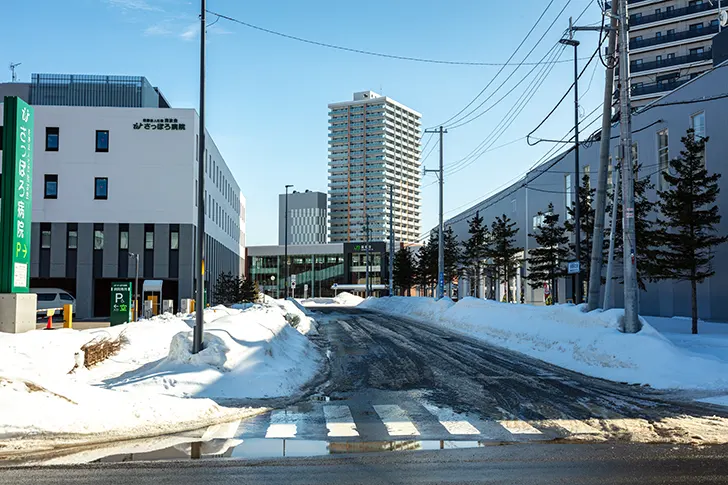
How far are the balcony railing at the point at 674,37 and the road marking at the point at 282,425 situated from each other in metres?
73.6

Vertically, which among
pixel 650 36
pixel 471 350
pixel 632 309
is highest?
pixel 650 36

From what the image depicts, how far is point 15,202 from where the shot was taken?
1777 cm

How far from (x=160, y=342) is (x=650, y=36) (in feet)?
243

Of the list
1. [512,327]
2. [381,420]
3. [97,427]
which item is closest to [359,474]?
[381,420]

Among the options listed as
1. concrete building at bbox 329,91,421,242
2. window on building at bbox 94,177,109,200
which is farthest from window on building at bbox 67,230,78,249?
concrete building at bbox 329,91,421,242

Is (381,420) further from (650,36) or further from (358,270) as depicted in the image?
(358,270)

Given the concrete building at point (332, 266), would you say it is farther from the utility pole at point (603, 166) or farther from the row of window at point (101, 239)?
the utility pole at point (603, 166)

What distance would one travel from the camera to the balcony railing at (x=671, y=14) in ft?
231

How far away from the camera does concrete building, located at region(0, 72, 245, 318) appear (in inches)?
1988

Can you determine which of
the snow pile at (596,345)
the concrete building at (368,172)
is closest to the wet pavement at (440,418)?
the snow pile at (596,345)

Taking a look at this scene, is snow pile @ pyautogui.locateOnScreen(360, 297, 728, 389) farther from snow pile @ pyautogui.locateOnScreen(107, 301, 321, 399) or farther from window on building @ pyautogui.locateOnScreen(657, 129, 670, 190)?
window on building @ pyautogui.locateOnScreen(657, 129, 670, 190)

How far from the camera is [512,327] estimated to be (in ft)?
79.9

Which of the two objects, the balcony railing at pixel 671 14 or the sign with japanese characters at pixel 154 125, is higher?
the balcony railing at pixel 671 14

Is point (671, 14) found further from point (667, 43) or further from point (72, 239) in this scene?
point (72, 239)
